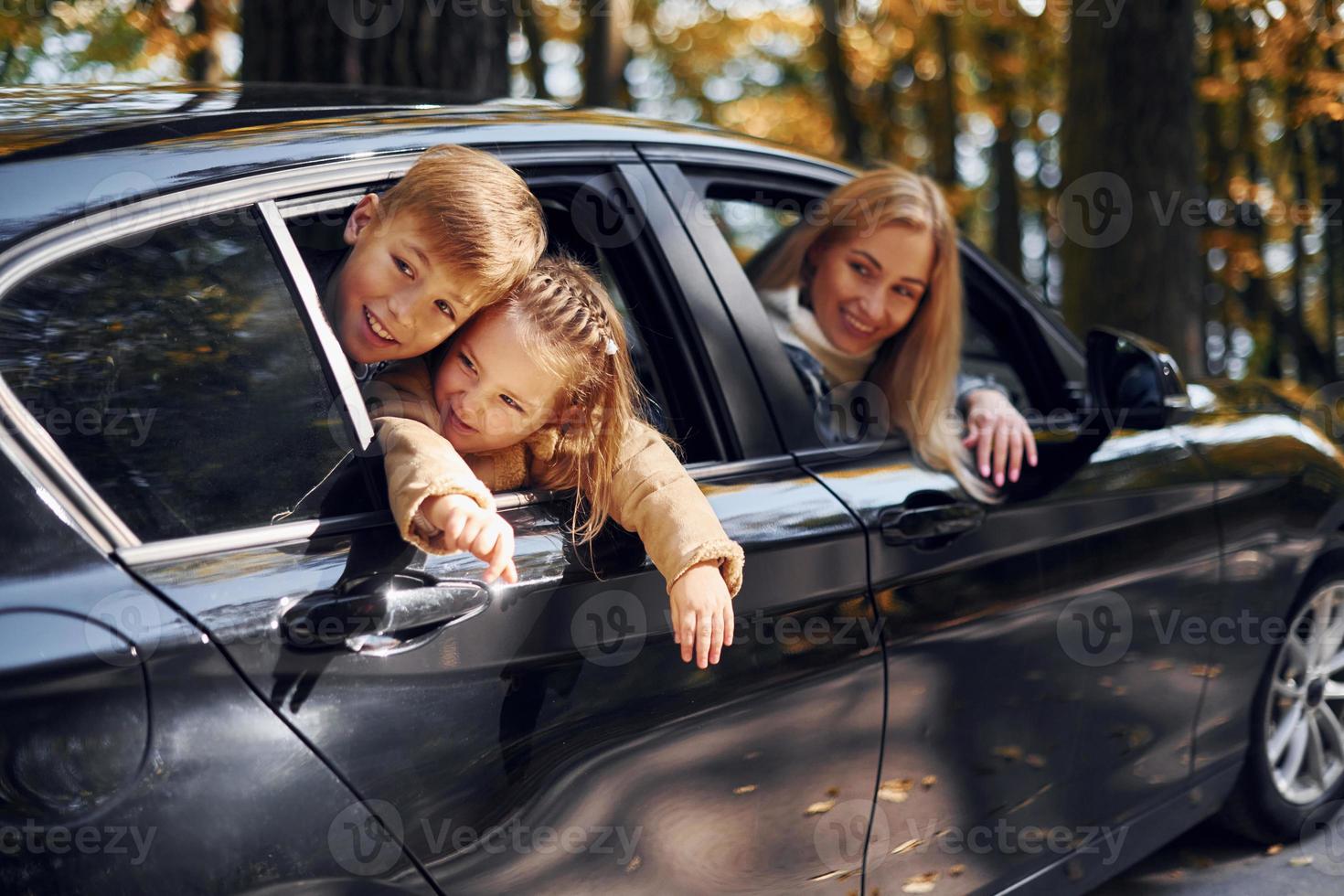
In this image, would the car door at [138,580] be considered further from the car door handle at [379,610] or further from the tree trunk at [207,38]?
the tree trunk at [207,38]

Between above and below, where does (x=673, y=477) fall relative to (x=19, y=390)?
below

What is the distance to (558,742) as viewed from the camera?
5.82ft

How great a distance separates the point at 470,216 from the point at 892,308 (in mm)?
1283

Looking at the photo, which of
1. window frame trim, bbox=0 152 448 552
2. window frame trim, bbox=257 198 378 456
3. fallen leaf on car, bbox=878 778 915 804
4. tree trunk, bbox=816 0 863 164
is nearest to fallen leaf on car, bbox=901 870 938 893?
fallen leaf on car, bbox=878 778 915 804

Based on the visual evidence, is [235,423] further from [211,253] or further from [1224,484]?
[1224,484]

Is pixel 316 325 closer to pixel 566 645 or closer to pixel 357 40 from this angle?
pixel 566 645

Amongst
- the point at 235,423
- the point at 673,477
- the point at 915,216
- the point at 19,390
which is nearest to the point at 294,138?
the point at 235,423

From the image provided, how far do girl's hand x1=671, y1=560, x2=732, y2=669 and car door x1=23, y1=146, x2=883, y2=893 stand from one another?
69 millimetres

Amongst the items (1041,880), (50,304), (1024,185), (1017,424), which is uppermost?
(1024,185)

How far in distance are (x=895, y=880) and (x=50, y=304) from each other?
1.69m

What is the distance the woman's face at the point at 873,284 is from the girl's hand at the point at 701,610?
3.88ft

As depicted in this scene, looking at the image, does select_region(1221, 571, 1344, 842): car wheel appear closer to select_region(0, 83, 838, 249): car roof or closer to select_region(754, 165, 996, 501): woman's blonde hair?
select_region(754, 165, 996, 501): woman's blonde hair

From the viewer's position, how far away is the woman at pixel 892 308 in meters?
2.78

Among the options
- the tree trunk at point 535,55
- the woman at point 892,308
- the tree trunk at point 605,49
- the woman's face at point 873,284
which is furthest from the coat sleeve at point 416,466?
the tree trunk at point 535,55
